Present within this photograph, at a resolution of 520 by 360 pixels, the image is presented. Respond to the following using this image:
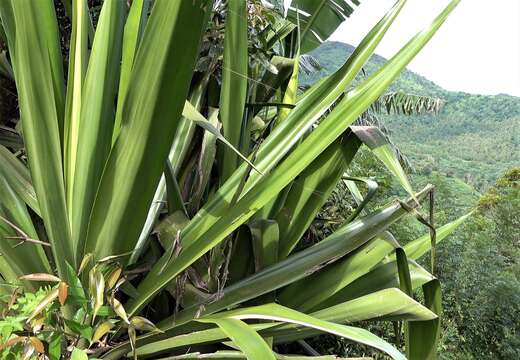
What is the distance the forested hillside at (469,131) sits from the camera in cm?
1445

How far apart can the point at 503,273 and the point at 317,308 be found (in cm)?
478

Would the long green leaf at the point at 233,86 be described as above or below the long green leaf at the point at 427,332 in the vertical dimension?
above

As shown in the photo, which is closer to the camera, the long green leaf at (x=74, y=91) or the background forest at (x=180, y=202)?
the background forest at (x=180, y=202)

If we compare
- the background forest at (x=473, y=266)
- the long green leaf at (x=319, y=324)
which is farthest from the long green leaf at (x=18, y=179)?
the background forest at (x=473, y=266)

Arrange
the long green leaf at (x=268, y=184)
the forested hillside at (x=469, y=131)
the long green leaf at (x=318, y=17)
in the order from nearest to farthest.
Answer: the long green leaf at (x=268, y=184)
the long green leaf at (x=318, y=17)
the forested hillside at (x=469, y=131)

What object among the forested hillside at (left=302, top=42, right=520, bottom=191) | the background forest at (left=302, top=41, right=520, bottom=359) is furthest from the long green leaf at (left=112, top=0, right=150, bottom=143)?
the forested hillside at (left=302, top=42, right=520, bottom=191)

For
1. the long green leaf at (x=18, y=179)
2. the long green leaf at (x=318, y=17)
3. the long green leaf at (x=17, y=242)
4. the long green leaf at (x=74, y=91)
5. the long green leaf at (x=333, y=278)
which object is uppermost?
the long green leaf at (x=318, y=17)

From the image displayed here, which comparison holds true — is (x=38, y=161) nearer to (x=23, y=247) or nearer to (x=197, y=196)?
(x=23, y=247)

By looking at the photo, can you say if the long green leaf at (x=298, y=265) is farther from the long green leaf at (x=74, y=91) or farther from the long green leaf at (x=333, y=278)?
the long green leaf at (x=74, y=91)

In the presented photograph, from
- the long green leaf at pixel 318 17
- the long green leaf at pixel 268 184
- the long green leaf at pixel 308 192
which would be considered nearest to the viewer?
the long green leaf at pixel 268 184

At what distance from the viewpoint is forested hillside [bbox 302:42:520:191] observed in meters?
14.4

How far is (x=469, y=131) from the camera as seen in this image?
1711 cm

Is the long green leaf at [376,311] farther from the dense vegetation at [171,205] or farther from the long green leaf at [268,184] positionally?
the long green leaf at [268,184]

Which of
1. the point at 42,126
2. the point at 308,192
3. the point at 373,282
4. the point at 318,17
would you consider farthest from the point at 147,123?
the point at 318,17
